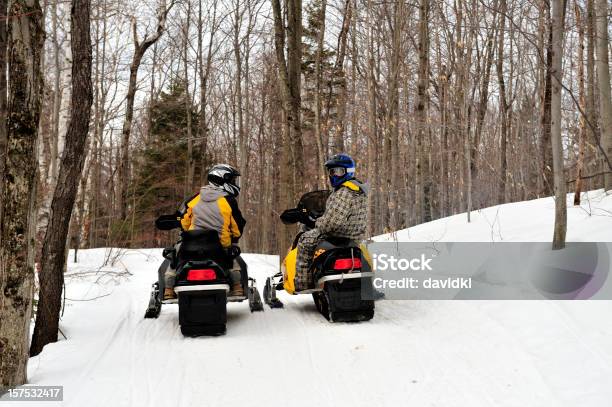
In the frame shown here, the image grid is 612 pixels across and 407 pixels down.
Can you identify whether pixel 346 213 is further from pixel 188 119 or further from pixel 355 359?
pixel 188 119

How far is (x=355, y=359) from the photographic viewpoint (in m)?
4.60

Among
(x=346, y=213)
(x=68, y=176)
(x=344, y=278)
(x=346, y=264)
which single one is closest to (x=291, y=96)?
(x=346, y=213)

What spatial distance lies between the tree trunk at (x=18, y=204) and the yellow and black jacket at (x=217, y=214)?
7.27ft

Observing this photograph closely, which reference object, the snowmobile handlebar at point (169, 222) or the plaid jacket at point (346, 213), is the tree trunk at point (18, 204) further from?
the plaid jacket at point (346, 213)

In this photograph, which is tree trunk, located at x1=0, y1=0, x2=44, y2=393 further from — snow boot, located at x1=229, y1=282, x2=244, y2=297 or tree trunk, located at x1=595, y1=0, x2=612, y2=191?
tree trunk, located at x1=595, y1=0, x2=612, y2=191

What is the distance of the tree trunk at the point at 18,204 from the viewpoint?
400cm

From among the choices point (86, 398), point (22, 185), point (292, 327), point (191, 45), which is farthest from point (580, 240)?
point (191, 45)

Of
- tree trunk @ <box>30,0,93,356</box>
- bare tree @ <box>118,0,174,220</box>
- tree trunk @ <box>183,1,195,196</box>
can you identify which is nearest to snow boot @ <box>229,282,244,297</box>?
tree trunk @ <box>30,0,93,356</box>

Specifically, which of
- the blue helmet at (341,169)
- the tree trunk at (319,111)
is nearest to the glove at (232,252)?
the blue helmet at (341,169)

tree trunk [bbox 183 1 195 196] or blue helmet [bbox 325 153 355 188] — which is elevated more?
tree trunk [bbox 183 1 195 196]

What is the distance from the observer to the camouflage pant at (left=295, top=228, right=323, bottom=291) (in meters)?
6.23

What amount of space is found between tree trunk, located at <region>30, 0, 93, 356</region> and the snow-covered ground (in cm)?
32

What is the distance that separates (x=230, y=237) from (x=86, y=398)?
286 cm

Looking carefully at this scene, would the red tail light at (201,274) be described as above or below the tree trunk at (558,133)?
below
